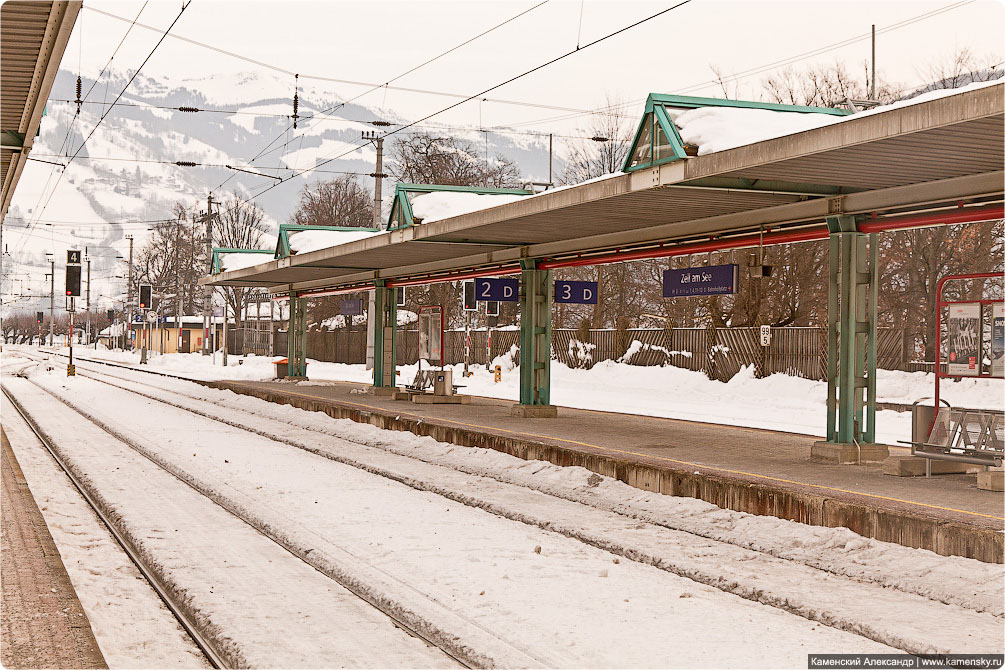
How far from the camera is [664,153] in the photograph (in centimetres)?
1284

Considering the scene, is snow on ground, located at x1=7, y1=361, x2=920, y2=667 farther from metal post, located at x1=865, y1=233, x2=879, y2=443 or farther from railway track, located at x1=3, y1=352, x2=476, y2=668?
metal post, located at x1=865, y1=233, x2=879, y2=443

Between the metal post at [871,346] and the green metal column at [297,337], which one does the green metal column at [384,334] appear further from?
the metal post at [871,346]

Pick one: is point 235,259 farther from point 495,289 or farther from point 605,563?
point 605,563

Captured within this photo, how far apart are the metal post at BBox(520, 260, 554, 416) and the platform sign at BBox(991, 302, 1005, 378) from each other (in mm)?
10172

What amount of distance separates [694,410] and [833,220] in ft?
44.8

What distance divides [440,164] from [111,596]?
52.8 m

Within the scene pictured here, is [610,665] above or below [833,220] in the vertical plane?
below

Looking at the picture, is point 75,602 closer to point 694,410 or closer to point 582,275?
point 694,410

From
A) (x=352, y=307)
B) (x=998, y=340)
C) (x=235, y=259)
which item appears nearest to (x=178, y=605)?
(x=998, y=340)

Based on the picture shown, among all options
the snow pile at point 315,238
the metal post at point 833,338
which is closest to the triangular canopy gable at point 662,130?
the metal post at point 833,338

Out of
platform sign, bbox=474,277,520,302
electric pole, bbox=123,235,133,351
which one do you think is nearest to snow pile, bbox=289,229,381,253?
platform sign, bbox=474,277,520,302

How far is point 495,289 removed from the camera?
23.4 metres

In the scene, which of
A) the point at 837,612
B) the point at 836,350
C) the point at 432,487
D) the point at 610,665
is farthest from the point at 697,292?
the point at 610,665

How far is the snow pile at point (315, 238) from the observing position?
1103 inches
